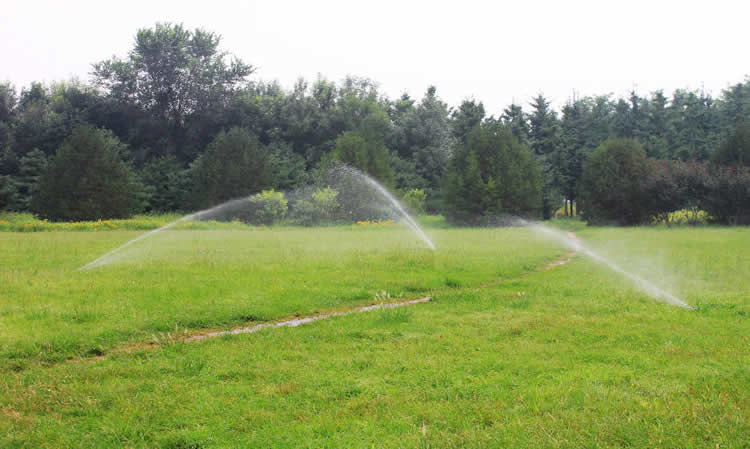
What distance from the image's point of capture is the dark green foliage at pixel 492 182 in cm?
3715

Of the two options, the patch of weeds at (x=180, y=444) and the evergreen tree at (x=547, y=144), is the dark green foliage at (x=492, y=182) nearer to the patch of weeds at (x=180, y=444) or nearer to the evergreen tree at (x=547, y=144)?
the evergreen tree at (x=547, y=144)

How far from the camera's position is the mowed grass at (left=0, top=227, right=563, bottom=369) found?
735 cm

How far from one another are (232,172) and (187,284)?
106 feet

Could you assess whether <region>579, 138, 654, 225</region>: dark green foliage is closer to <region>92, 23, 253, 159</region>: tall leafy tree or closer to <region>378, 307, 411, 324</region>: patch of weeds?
<region>378, 307, 411, 324</region>: patch of weeds

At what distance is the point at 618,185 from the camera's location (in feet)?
120

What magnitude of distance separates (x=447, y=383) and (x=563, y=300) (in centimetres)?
492

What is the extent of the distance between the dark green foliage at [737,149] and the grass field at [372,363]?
28844 mm

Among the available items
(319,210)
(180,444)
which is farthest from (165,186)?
(180,444)

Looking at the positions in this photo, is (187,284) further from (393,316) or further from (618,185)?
(618,185)

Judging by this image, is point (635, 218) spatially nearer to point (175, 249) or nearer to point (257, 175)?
point (257, 175)

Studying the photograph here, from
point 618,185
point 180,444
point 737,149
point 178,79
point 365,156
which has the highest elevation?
point 178,79

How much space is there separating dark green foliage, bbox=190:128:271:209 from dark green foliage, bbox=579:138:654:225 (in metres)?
25.0

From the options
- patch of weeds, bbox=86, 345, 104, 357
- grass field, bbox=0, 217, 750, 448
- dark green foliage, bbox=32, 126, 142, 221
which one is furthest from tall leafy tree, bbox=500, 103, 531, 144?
patch of weeds, bbox=86, 345, 104, 357

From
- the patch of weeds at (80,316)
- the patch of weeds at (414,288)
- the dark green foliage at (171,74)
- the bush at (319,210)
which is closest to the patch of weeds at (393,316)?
the patch of weeds at (414,288)
